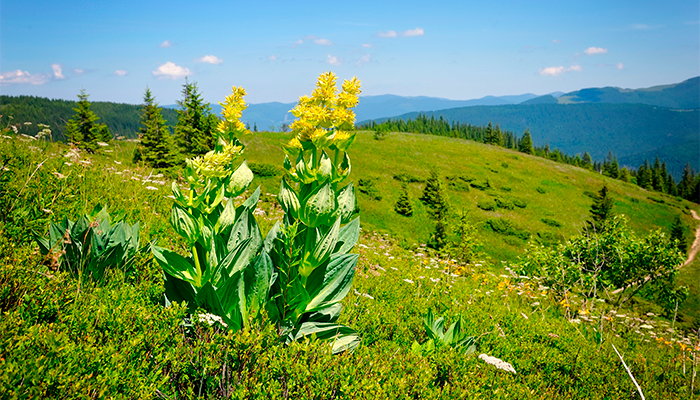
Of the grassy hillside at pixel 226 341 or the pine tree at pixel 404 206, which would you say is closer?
the grassy hillside at pixel 226 341

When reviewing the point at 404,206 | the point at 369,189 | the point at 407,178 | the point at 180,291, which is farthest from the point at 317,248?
the point at 407,178

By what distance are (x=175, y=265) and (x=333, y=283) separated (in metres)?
1.37

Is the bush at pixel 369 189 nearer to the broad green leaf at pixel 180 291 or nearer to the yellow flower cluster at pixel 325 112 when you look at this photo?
the yellow flower cluster at pixel 325 112

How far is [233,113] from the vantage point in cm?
293

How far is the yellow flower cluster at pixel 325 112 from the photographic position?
2.93 meters

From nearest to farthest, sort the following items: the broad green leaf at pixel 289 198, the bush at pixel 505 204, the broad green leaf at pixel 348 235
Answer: the broad green leaf at pixel 289 198 < the broad green leaf at pixel 348 235 < the bush at pixel 505 204

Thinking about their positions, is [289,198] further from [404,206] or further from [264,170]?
[264,170]

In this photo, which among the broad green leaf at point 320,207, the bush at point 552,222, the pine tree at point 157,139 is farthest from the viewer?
the bush at point 552,222

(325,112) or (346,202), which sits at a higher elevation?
(325,112)

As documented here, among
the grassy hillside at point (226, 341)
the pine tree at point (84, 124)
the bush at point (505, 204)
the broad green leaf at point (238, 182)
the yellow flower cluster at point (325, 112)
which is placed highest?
the pine tree at point (84, 124)

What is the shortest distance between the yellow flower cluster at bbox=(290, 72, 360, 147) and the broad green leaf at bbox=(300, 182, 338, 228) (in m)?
0.49

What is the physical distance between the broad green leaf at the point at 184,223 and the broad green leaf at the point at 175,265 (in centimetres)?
18

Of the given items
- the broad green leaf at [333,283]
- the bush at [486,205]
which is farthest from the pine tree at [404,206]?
the broad green leaf at [333,283]

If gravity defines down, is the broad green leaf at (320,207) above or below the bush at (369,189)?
above
